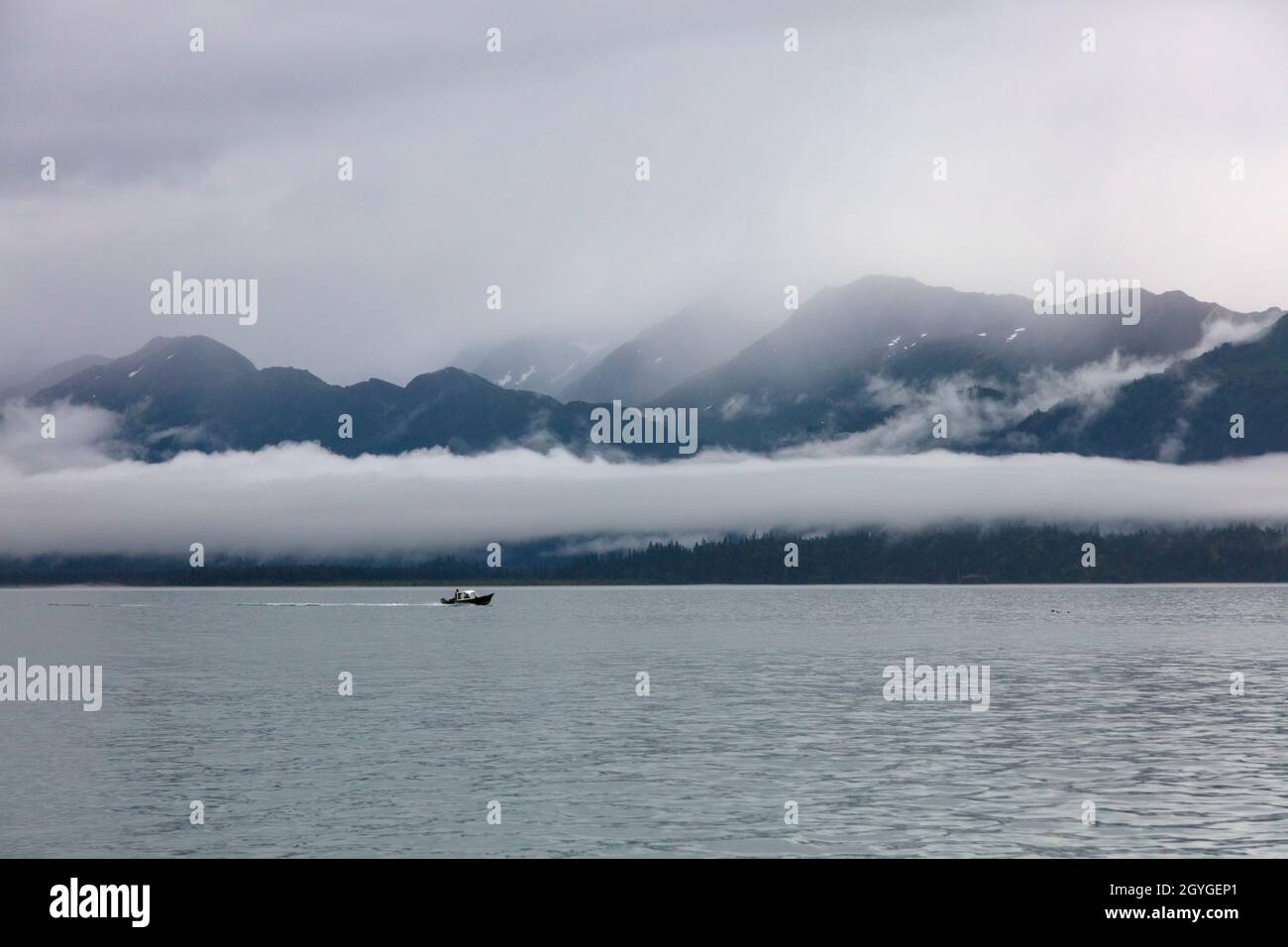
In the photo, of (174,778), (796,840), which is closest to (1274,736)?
(796,840)

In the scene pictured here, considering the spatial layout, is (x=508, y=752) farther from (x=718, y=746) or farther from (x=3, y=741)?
(x=3, y=741)

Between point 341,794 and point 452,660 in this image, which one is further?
point 452,660

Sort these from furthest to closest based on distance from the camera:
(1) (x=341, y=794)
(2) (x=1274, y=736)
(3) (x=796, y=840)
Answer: (2) (x=1274, y=736) < (1) (x=341, y=794) < (3) (x=796, y=840)
